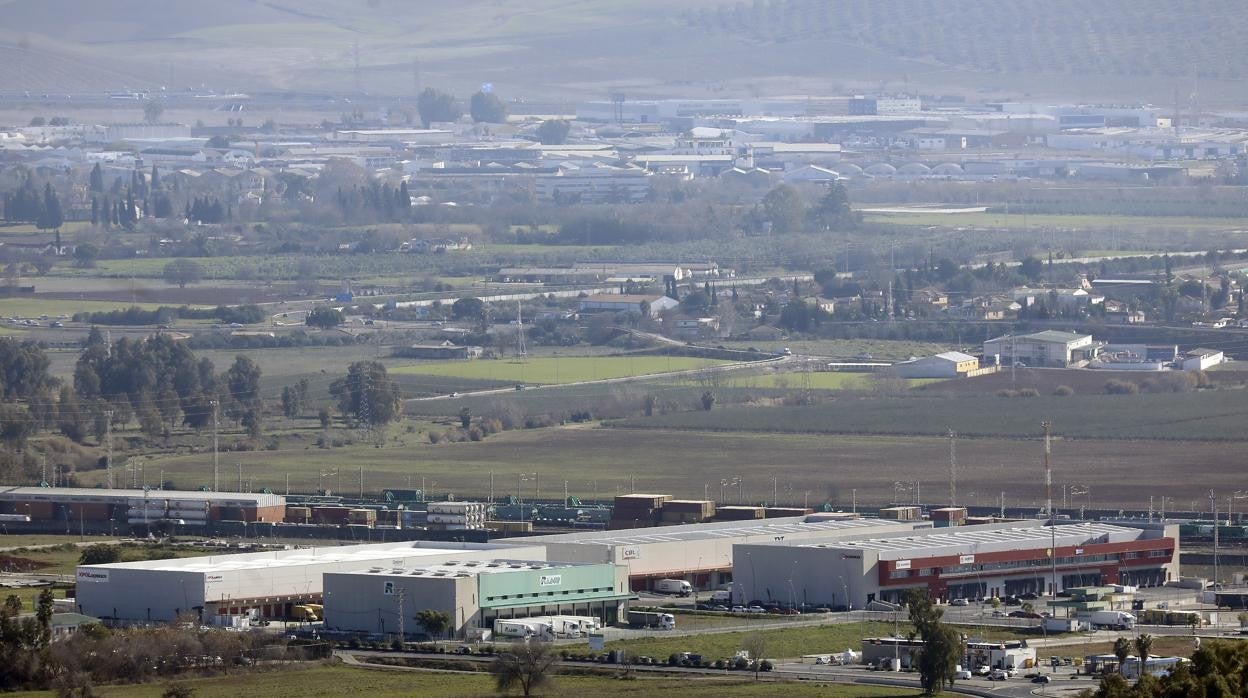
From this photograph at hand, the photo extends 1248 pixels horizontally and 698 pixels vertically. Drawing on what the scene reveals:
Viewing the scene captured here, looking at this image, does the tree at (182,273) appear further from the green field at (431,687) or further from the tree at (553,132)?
the green field at (431,687)

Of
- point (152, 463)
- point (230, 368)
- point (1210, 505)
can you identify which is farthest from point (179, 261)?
point (1210, 505)

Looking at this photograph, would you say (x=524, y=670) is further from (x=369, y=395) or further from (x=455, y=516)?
(x=369, y=395)

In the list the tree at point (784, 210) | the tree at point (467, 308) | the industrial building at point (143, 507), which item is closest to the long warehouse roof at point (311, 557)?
the industrial building at point (143, 507)

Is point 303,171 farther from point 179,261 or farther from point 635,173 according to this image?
point 179,261

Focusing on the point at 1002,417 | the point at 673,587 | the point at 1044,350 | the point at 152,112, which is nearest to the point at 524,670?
the point at 673,587

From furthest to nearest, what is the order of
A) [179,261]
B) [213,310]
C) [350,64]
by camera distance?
[350,64], [179,261], [213,310]
